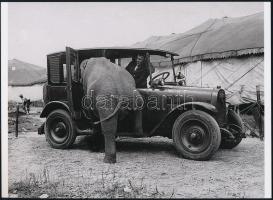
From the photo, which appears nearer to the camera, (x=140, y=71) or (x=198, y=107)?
(x=198, y=107)

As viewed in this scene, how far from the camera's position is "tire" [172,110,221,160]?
19.3 ft

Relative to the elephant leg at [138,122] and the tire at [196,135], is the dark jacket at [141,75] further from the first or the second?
the tire at [196,135]

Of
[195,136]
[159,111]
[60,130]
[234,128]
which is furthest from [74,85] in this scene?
[234,128]

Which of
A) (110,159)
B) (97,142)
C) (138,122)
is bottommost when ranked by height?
(110,159)

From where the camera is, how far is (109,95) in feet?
19.1

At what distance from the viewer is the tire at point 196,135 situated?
19.3 ft

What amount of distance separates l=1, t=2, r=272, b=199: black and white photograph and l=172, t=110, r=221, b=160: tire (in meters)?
0.02

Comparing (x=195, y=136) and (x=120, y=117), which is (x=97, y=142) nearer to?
(x=120, y=117)

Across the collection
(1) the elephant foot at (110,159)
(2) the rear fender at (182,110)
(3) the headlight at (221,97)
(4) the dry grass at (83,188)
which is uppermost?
(3) the headlight at (221,97)

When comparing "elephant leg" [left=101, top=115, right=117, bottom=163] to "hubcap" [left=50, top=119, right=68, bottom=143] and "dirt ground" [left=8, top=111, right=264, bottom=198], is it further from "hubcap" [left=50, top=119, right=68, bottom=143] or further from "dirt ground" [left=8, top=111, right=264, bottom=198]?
"hubcap" [left=50, top=119, right=68, bottom=143]

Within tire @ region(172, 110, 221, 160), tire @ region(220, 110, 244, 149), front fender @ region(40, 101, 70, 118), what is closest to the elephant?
tire @ region(172, 110, 221, 160)

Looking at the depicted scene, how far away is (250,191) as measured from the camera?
14.8 feet

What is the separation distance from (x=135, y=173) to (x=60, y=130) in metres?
2.47

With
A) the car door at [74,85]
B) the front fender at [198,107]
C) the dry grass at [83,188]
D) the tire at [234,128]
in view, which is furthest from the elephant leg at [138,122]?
the tire at [234,128]
